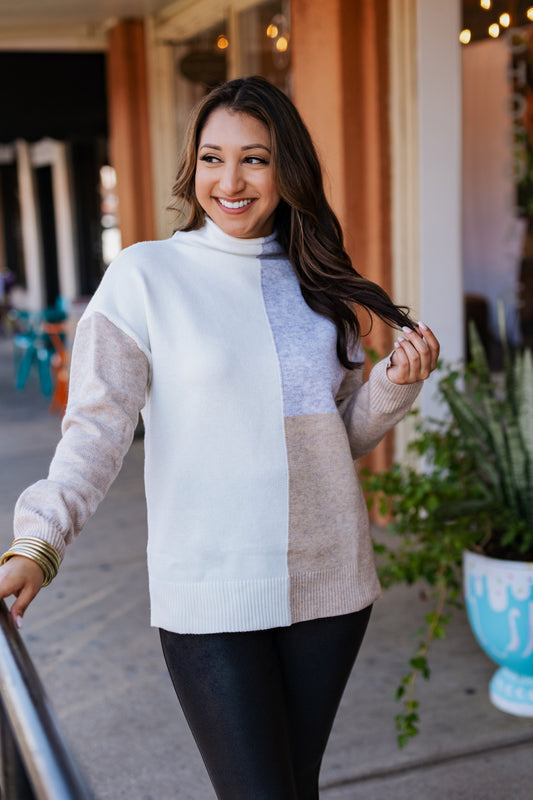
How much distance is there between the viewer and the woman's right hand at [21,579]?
1331mm

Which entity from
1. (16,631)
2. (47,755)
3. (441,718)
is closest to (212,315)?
(16,631)

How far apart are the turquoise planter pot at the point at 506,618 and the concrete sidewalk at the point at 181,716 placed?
0.30 feet

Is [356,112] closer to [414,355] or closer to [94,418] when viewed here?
[414,355]

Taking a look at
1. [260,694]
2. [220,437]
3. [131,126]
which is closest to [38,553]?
[220,437]

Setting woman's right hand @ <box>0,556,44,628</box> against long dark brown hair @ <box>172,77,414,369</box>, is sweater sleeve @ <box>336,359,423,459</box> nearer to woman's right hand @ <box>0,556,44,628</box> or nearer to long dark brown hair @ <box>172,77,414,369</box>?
long dark brown hair @ <box>172,77,414,369</box>

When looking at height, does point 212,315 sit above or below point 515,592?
above

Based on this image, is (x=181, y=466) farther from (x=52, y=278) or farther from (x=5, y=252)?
(x=5, y=252)

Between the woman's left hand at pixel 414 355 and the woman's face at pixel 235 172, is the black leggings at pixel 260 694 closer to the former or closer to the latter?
the woman's left hand at pixel 414 355

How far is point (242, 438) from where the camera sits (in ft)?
5.65

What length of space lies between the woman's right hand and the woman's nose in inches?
31.7

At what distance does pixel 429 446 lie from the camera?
3.37m

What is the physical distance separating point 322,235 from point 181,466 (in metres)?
0.59

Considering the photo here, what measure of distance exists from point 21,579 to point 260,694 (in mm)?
563

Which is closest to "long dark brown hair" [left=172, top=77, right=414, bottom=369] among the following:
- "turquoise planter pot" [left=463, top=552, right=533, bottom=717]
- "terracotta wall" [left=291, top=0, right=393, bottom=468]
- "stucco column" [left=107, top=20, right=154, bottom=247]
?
"turquoise planter pot" [left=463, top=552, right=533, bottom=717]
